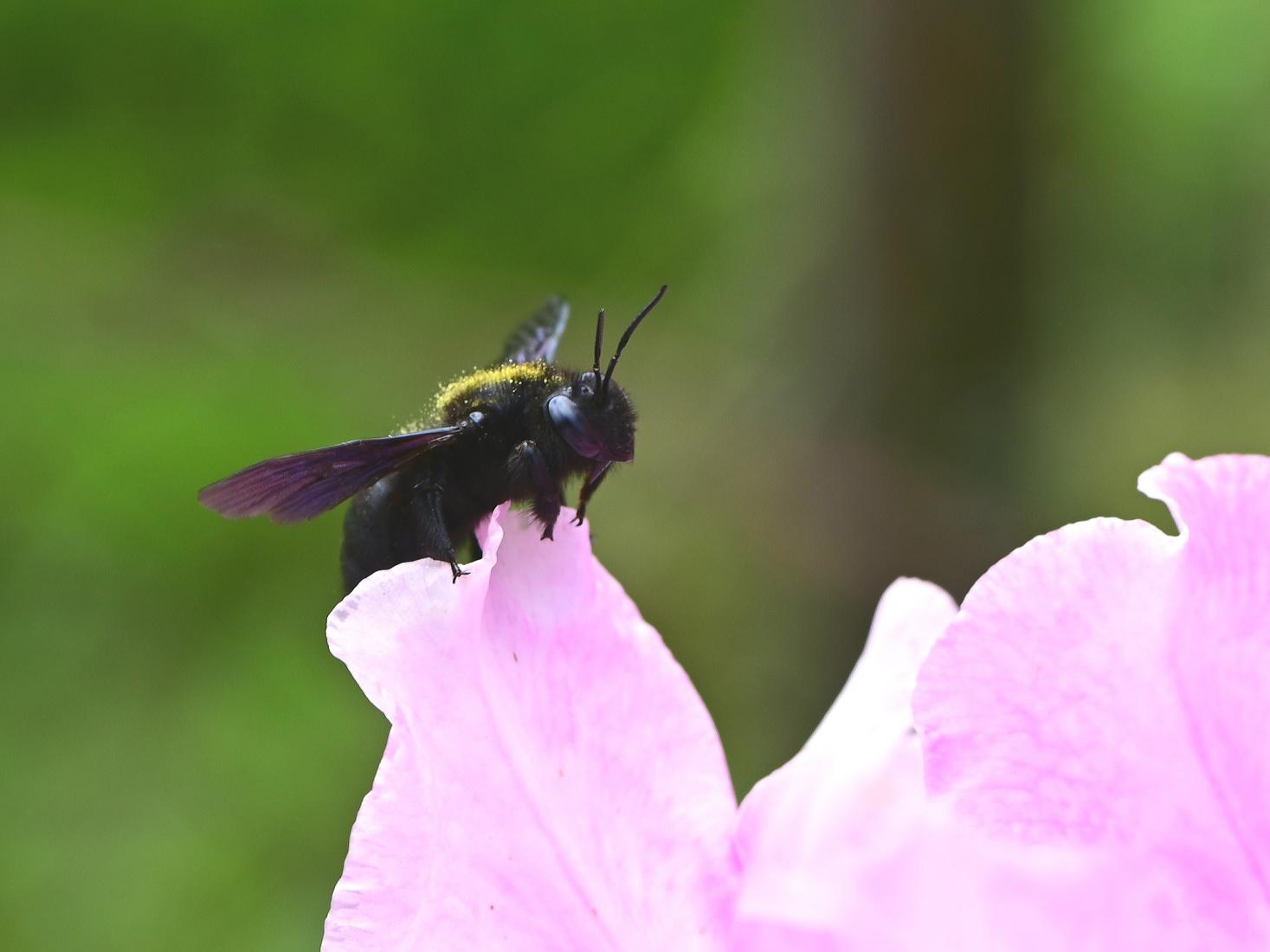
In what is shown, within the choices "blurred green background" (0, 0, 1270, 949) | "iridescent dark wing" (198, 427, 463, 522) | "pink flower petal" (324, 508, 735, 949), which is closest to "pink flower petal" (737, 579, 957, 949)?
"pink flower petal" (324, 508, 735, 949)

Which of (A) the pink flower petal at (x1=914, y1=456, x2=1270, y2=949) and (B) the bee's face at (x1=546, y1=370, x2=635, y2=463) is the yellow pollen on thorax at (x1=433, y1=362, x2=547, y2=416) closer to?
(B) the bee's face at (x1=546, y1=370, x2=635, y2=463)

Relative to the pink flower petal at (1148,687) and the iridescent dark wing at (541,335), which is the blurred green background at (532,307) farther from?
the pink flower petal at (1148,687)

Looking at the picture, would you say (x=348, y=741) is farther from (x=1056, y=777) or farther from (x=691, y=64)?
(x=1056, y=777)

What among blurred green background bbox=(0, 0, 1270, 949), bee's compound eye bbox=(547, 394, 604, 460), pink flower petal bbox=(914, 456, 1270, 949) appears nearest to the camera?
pink flower petal bbox=(914, 456, 1270, 949)

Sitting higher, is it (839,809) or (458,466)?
(458,466)

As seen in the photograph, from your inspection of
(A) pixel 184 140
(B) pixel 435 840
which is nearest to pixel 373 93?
(A) pixel 184 140

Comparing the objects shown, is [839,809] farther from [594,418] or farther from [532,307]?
[532,307]

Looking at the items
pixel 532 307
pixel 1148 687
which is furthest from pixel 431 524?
pixel 532 307
